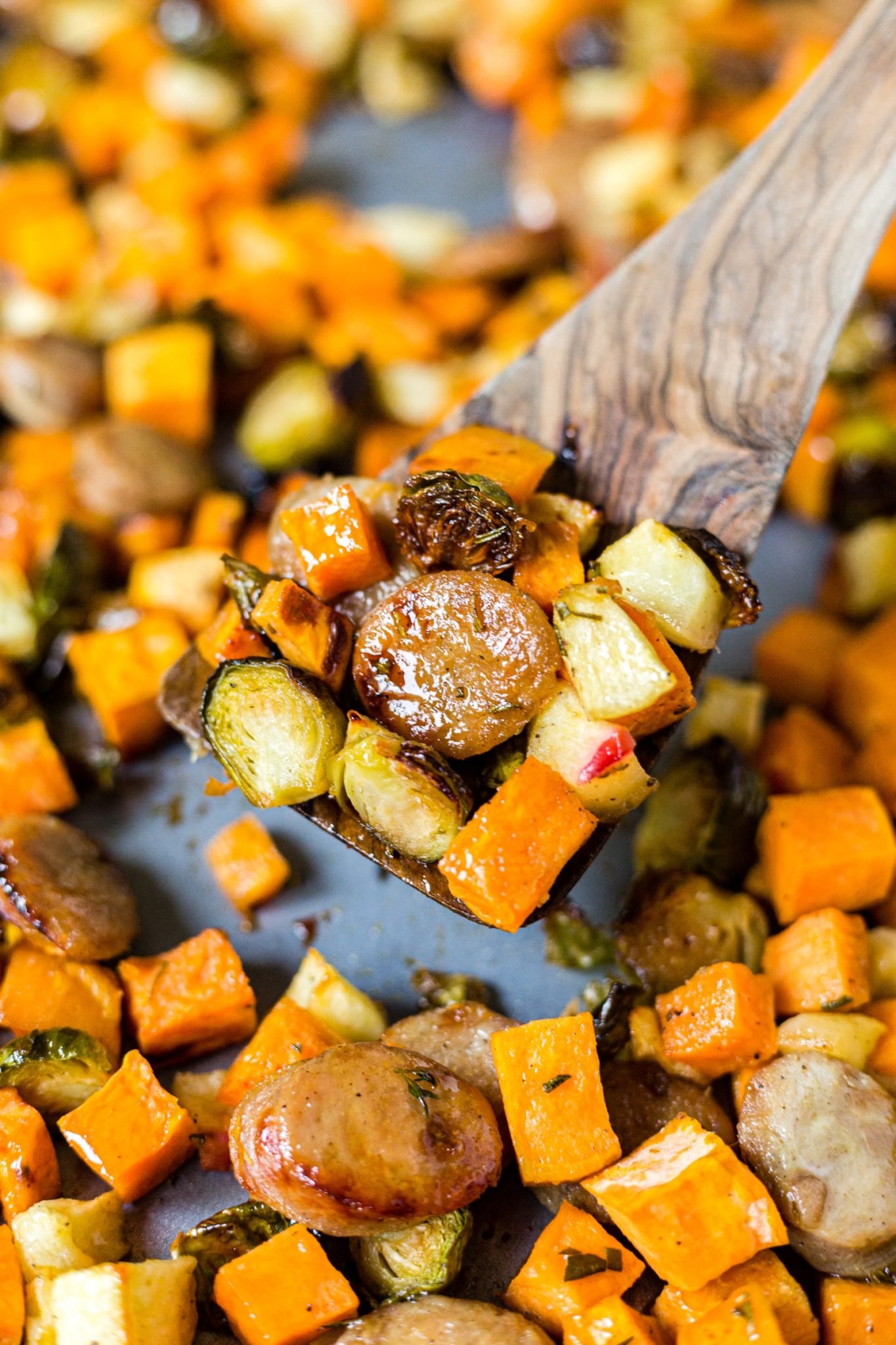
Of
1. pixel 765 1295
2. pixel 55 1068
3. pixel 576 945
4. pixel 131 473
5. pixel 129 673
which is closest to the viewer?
pixel 765 1295

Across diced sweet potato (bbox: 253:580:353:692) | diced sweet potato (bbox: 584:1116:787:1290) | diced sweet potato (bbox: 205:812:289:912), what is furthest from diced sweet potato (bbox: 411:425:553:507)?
diced sweet potato (bbox: 584:1116:787:1290)

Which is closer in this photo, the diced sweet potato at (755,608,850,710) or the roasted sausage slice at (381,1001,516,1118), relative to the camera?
the roasted sausage slice at (381,1001,516,1118)

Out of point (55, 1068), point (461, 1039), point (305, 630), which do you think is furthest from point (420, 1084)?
point (305, 630)

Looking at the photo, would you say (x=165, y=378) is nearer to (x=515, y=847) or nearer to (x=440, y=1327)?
(x=515, y=847)

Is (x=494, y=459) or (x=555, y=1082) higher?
(x=494, y=459)

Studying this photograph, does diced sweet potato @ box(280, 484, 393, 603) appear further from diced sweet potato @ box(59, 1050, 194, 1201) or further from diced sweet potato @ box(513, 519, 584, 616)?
diced sweet potato @ box(59, 1050, 194, 1201)
